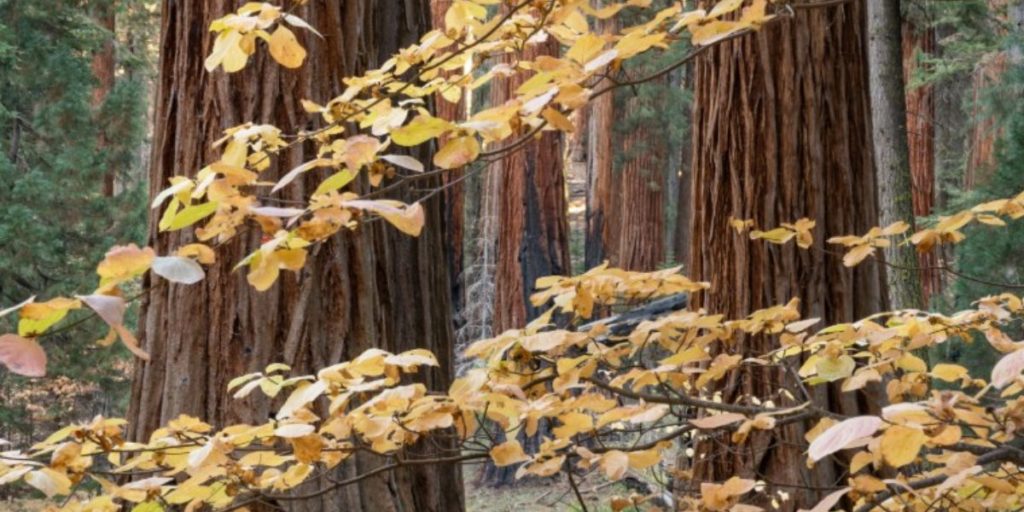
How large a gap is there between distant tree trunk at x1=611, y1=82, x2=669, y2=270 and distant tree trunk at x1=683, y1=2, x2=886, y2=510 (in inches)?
452

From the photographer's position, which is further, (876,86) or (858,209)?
(876,86)

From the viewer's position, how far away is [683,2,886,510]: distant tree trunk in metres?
4.16

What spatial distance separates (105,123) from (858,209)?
10011 millimetres

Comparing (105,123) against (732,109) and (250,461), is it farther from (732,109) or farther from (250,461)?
(250,461)

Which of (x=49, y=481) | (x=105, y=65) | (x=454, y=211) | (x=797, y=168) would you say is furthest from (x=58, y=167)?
(x=49, y=481)

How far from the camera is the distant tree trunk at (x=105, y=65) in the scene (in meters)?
12.8

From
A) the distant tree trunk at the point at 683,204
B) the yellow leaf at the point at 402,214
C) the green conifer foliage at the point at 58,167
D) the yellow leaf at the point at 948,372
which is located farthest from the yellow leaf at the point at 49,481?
the distant tree trunk at the point at 683,204

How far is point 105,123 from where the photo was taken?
1234 centimetres

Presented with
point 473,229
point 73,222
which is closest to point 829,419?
point 73,222

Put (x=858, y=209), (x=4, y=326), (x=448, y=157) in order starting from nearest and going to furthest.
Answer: (x=448, y=157)
(x=858, y=209)
(x=4, y=326)

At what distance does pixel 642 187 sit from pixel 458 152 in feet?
48.5

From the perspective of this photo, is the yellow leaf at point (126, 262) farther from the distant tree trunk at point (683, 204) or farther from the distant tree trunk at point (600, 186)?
the distant tree trunk at point (683, 204)

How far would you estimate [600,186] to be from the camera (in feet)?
55.7

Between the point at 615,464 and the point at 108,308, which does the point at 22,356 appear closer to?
the point at 108,308
